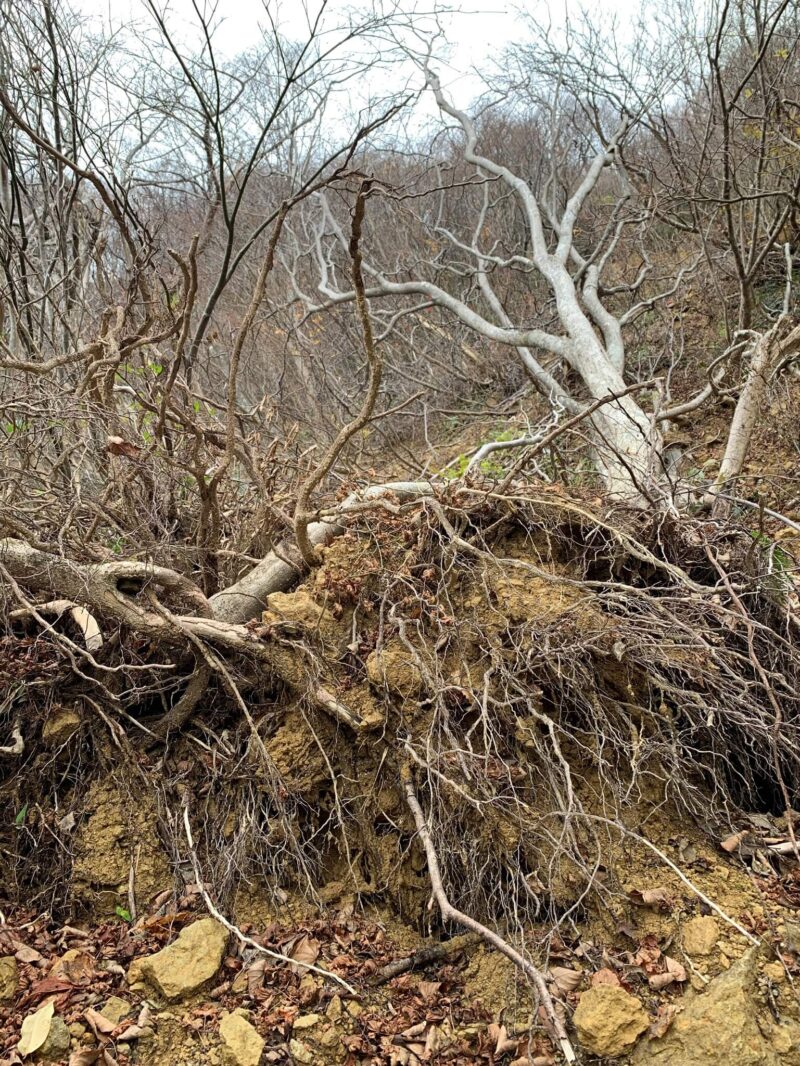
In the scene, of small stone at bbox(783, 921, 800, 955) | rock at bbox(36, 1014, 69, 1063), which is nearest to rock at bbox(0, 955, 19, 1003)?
rock at bbox(36, 1014, 69, 1063)

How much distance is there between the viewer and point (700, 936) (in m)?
2.31

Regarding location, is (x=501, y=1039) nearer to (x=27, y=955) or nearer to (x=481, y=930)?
(x=481, y=930)

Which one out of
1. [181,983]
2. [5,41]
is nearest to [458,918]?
[181,983]

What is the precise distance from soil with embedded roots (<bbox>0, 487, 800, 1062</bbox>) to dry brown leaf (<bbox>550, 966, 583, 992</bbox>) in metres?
0.01

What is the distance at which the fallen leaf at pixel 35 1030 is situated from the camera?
2.06 meters

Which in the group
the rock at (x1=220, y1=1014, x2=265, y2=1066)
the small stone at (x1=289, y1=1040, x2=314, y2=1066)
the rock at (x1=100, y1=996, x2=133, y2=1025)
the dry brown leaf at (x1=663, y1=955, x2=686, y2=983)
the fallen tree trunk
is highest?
the fallen tree trunk

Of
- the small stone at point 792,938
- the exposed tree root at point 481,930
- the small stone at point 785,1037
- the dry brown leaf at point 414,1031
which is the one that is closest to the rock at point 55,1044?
the dry brown leaf at point 414,1031

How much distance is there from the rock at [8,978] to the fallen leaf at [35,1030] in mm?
133

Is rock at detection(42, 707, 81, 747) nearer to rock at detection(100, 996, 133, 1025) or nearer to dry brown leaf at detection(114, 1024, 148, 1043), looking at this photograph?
rock at detection(100, 996, 133, 1025)

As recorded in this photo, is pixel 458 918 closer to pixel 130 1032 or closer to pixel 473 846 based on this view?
pixel 473 846

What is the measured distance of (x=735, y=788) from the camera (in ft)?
9.58

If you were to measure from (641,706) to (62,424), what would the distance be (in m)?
2.70

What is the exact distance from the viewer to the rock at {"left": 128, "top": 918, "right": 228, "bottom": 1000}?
228 cm

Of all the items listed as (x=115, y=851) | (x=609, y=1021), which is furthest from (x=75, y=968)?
(x=609, y=1021)
